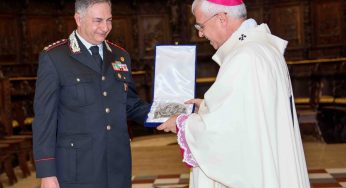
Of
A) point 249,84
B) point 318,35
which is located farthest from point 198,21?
point 318,35

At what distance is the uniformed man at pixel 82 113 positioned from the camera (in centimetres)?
252

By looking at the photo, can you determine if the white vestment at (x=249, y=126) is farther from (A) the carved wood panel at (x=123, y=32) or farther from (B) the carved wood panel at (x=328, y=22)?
(A) the carved wood panel at (x=123, y=32)

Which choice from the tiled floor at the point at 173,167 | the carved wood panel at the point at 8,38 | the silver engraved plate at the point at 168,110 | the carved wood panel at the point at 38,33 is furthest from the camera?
the carved wood panel at the point at 38,33

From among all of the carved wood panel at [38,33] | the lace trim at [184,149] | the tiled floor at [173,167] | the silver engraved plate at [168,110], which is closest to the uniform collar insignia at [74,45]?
the silver engraved plate at [168,110]

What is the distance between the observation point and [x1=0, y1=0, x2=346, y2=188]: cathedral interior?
28.5ft

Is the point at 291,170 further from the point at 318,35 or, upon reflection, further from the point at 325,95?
the point at 318,35

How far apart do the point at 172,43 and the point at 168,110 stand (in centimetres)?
962

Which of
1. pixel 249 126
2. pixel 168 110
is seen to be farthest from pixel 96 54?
pixel 249 126

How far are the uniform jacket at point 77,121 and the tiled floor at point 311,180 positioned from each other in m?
3.26

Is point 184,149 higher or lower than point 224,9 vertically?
lower

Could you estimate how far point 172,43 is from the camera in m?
12.4

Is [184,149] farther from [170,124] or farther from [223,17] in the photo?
[223,17]

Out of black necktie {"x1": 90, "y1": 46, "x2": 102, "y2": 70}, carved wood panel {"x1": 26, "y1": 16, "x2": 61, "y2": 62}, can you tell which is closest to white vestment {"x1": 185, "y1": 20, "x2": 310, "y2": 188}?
black necktie {"x1": 90, "y1": 46, "x2": 102, "y2": 70}

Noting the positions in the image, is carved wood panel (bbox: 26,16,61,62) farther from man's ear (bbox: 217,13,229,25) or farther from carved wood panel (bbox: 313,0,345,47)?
man's ear (bbox: 217,13,229,25)
